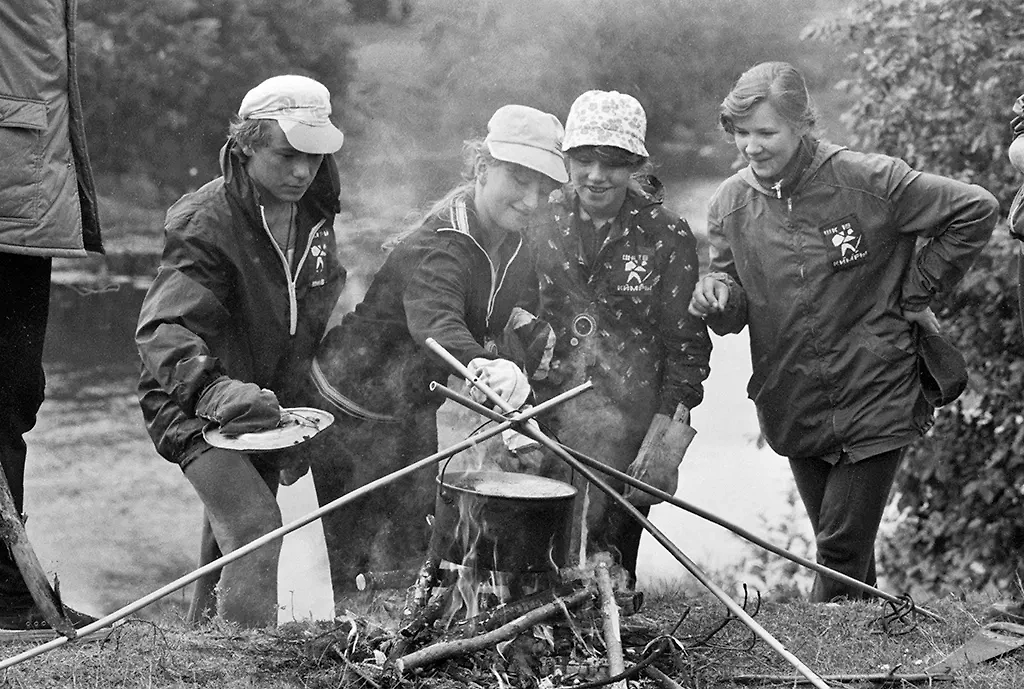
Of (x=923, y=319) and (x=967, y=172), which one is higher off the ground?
(x=967, y=172)

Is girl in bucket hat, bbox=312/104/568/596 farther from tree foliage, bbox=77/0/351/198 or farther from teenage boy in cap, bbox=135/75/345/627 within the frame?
tree foliage, bbox=77/0/351/198

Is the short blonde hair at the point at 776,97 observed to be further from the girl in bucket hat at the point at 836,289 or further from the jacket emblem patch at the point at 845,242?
the jacket emblem patch at the point at 845,242

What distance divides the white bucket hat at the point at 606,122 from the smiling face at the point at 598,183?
0.08 m

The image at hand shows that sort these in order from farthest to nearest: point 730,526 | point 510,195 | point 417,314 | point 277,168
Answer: point 510,195 < point 417,314 < point 277,168 < point 730,526

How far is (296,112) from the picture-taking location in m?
5.29

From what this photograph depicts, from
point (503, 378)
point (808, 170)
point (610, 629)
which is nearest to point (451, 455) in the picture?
point (610, 629)

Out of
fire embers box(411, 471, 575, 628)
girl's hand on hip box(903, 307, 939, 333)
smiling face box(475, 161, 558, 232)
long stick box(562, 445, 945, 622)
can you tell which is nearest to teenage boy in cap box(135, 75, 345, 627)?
smiling face box(475, 161, 558, 232)

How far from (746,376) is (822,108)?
1516mm

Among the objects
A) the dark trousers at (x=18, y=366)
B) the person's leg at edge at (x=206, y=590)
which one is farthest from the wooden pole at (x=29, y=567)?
the person's leg at edge at (x=206, y=590)

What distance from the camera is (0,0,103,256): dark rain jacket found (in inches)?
169

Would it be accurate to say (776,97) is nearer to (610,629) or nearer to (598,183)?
(598,183)

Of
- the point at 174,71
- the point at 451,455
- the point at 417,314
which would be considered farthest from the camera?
the point at 174,71

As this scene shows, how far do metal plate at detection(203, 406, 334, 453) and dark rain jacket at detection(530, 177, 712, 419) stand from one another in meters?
1.10

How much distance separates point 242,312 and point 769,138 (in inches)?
96.2
